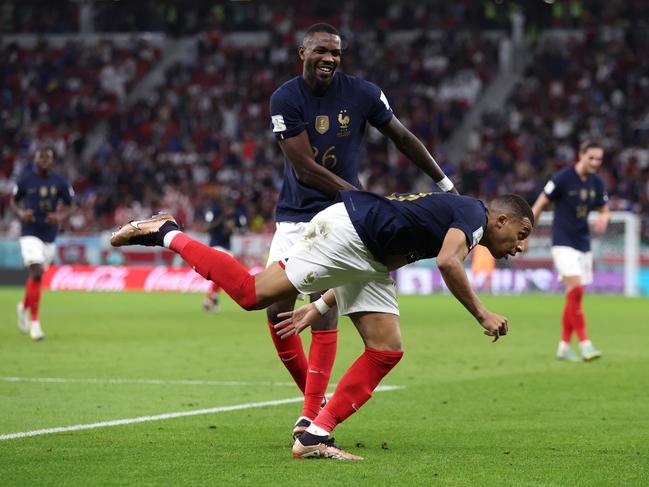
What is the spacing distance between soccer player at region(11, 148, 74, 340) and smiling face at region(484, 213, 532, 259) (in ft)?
34.6

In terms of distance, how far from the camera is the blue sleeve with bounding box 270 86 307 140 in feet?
24.2

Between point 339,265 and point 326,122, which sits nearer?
point 339,265

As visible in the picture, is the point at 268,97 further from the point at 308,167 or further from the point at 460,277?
the point at 460,277

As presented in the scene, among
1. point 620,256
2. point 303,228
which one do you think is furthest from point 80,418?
point 620,256

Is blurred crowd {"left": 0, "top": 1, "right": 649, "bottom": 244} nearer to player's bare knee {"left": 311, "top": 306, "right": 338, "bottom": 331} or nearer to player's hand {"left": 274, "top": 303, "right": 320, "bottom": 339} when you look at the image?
player's bare knee {"left": 311, "top": 306, "right": 338, "bottom": 331}

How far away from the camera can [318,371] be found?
24.6 feet

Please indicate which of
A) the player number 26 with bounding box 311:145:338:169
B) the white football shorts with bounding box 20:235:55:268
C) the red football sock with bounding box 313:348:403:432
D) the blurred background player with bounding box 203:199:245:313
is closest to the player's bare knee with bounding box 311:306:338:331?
the red football sock with bounding box 313:348:403:432

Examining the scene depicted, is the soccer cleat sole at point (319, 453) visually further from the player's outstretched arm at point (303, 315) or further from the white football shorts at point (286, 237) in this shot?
the white football shorts at point (286, 237)

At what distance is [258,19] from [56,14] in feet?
27.8

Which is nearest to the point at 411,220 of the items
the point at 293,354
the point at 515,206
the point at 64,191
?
the point at 515,206

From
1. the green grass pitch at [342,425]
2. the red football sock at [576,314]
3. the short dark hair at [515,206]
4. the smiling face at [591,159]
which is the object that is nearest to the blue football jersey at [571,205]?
the smiling face at [591,159]

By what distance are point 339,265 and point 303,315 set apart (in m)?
0.65

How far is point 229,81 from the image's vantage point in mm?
41969

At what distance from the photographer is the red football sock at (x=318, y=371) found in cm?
745
